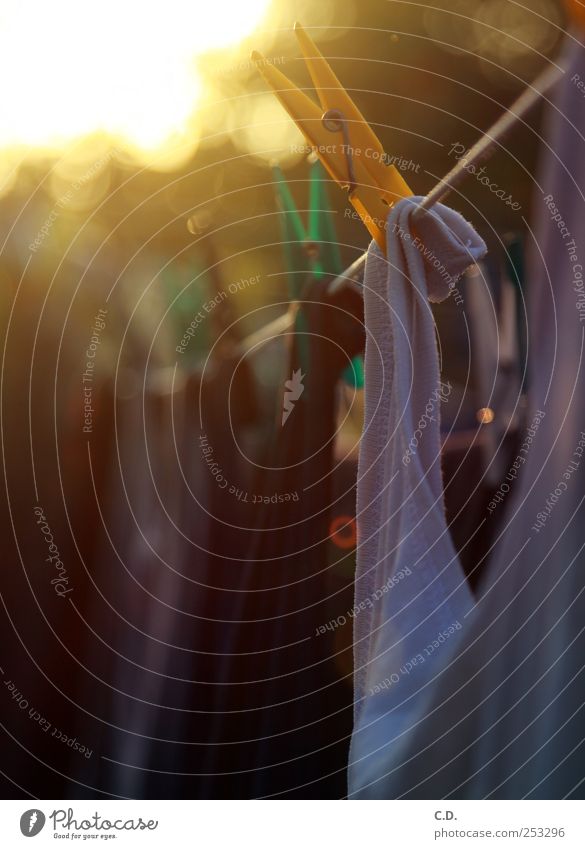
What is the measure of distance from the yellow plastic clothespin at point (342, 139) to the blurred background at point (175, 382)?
101 millimetres

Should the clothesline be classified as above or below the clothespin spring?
below

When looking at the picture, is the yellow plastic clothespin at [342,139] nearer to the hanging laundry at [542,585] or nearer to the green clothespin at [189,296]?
the hanging laundry at [542,585]

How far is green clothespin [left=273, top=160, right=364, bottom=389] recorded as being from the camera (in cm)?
55

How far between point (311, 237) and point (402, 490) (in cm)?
26

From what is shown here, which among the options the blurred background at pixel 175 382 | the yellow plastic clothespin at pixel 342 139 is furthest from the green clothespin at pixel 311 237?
the yellow plastic clothespin at pixel 342 139

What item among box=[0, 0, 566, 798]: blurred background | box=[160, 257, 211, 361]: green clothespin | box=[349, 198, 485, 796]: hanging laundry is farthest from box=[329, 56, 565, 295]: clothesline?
box=[160, 257, 211, 361]: green clothespin

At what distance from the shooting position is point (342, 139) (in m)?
0.41

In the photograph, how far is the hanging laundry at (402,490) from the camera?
1.28 ft

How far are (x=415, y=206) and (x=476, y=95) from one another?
33 centimetres

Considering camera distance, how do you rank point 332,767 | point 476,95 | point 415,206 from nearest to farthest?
point 415,206
point 332,767
point 476,95

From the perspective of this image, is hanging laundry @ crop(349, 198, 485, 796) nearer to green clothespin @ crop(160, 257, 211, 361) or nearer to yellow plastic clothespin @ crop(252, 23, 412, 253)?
yellow plastic clothespin @ crop(252, 23, 412, 253)
